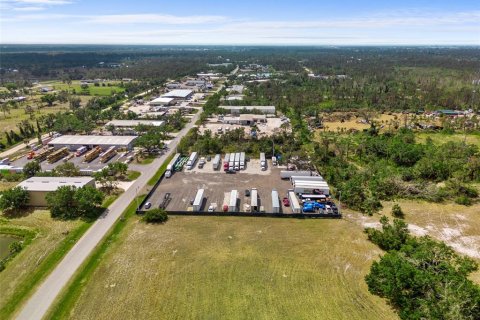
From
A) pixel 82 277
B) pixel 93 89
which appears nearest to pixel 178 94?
pixel 93 89

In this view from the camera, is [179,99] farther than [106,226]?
Yes

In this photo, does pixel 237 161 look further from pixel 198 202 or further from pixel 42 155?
pixel 42 155

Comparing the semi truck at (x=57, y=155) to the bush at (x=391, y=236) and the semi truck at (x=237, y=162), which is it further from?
the bush at (x=391, y=236)

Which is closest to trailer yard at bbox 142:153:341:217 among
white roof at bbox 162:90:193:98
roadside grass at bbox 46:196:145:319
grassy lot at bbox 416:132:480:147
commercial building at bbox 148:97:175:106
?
roadside grass at bbox 46:196:145:319

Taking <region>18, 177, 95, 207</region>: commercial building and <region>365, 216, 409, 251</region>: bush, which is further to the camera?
<region>18, 177, 95, 207</region>: commercial building

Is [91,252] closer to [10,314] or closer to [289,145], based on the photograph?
[10,314]

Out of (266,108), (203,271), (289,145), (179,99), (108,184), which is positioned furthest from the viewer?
(179,99)

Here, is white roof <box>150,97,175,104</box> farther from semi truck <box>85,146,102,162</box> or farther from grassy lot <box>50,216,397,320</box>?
grassy lot <box>50,216,397,320</box>

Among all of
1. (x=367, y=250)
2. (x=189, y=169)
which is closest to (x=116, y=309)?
(x=367, y=250)
